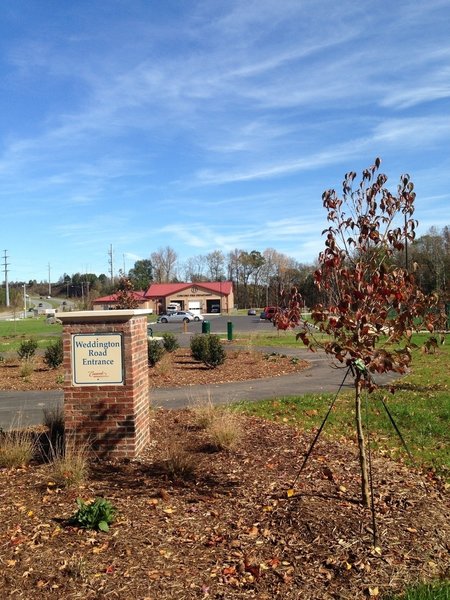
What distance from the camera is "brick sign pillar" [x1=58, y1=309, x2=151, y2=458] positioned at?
616cm

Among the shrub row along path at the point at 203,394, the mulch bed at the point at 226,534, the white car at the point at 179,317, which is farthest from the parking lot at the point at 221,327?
the mulch bed at the point at 226,534

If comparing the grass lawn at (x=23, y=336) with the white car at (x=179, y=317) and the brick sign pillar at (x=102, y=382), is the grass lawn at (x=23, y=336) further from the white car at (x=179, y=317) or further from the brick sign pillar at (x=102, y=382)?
the brick sign pillar at (x=102, y=382)

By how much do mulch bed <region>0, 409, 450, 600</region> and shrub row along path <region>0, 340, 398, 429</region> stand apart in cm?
404

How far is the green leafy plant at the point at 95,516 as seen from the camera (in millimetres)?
4340

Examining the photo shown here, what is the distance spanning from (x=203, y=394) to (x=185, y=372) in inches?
133

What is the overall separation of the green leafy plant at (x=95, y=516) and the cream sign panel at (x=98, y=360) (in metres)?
1.93

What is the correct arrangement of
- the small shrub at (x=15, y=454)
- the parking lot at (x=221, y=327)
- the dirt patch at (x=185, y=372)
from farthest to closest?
the parking lot at (x=221, y=327) < the dirt patch at (x=185, y=372) < the small shrub at (x=15, y=454)

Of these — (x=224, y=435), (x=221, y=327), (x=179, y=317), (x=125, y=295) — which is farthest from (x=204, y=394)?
(x=179, y=317)

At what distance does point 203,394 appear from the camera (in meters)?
11.4

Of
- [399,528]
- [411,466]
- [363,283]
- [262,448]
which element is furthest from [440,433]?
[363,283]

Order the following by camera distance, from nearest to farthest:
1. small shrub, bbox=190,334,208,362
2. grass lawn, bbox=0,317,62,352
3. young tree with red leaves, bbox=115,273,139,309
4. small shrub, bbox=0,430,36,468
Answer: small shrub, bbox=0,430,36,468
small shrub, bbox=190,334,208,362
young tree with red leaves, bbox=115,273,139,309
grass lawn, bbox=0,317,62,352

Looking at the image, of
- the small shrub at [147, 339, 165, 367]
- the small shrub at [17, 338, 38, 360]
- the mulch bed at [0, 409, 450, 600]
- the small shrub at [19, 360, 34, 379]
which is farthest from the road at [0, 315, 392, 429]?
the small shrub at [17, 338, 38, 360]

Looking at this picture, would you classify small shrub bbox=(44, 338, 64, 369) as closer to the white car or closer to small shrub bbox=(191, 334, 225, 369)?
small shrub bbox=(191, 334, 225, 369)

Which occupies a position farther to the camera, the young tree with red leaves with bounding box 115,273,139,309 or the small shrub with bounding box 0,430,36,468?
the young tree with red leaves with bounding box 115,273,139,309
